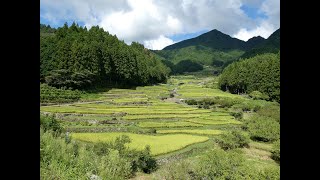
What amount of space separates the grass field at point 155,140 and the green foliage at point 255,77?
57.3 metres

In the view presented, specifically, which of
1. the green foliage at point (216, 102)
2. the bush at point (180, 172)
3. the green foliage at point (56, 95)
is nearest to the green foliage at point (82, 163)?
the bush at point (180, 172)

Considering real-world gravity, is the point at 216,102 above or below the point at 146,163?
above

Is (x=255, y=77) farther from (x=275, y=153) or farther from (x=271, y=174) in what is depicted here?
(x=271, y=174)

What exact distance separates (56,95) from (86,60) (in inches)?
1043

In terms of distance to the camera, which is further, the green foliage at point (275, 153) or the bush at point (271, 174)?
the green foliage at point (275, 153)

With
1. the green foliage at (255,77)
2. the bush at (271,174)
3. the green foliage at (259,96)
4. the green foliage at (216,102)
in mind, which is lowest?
the bush at (271,174)

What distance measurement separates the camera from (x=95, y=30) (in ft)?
363

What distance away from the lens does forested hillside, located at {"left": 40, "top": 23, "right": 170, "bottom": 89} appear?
76.5 metres

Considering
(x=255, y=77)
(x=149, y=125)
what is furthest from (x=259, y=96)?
(x=149, y=125)

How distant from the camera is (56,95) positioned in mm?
63781

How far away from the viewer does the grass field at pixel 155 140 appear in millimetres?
32250

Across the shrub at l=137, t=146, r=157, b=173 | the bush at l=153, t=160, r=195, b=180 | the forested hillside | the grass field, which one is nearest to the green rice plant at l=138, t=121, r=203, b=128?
the grass field

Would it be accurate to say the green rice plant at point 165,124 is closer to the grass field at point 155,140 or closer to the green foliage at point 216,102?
the grass field at point 155,140
